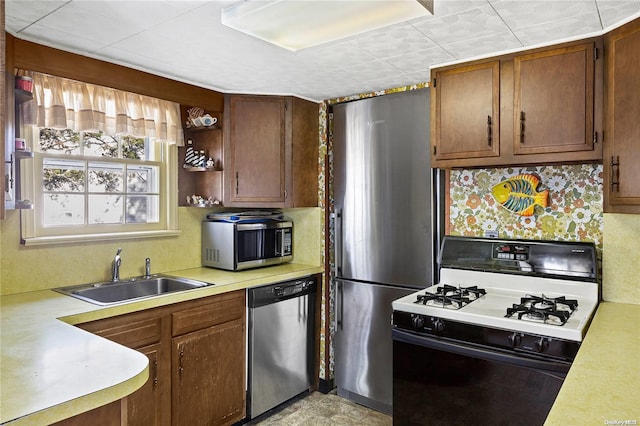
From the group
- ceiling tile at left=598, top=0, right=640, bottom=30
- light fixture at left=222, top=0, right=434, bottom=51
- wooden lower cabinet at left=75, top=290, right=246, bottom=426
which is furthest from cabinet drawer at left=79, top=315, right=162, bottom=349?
ceiling tile at left=598, top=0, right=640, bottom=30

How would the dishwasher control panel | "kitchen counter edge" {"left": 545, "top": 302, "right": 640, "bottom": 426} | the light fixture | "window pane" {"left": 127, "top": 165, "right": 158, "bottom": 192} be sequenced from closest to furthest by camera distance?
"kitchen counter edge" {"left": 545, "top": 302, "right": 640, "bottom": 426} < the light fixture < the dishwasher control panel < "window pane" {"left": 127, "top": 165, "right": 158, "bottom": 192}

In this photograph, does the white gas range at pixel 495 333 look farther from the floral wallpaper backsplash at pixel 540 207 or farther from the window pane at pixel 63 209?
the window pane at pixel 63 209

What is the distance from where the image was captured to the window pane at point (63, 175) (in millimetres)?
2537

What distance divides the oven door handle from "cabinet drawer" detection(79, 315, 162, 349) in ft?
4.12

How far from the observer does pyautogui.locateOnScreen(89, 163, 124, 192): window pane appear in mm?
2752

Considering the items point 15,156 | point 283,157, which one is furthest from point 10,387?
point 283,157

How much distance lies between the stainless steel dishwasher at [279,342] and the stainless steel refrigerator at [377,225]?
0.75 ft

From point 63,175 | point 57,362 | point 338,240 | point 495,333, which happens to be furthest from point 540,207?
point 63,175

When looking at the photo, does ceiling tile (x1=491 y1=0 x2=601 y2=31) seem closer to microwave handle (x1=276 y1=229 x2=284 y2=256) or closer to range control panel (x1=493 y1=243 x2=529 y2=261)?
range control panel (x1=493 y1=243 x2=529 y2=261)

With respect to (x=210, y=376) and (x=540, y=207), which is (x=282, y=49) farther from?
(x=210, y=376)

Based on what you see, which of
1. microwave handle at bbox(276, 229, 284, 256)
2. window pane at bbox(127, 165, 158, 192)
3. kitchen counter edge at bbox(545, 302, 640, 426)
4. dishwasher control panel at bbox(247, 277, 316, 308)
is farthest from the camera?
microwave handle at bbox(276, 229, 284, 256)

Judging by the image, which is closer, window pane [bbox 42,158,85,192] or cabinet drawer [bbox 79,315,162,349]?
cabinet drawer [bbox 79,315,162,349]

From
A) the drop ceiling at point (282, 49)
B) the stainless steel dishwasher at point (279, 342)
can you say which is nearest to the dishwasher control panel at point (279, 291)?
the stainless steel dishwasher at point (279, 342)

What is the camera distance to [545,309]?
6.63 feet
